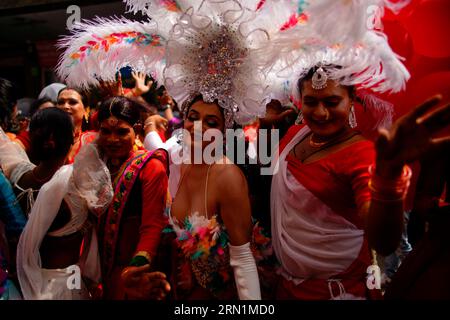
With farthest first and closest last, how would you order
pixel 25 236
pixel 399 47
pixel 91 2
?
1. pixel 91 2
2. pixel 25 236
3. pixel 399 47

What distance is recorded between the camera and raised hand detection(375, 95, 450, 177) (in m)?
1.28

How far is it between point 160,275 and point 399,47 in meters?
1.37

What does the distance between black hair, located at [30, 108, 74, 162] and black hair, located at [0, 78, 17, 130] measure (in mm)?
942

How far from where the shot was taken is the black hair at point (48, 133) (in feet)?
7.51

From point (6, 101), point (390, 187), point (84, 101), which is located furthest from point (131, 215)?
point (84, 101)

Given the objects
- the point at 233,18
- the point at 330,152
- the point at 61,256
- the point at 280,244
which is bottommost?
the point at 61,256

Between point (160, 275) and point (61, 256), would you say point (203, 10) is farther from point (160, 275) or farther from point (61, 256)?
point (61, 256)

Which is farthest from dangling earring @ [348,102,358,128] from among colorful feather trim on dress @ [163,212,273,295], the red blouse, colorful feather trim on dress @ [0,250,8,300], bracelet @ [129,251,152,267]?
colorful feather trim on dress @ [0,250,8,300]

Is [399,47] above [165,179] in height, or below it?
above

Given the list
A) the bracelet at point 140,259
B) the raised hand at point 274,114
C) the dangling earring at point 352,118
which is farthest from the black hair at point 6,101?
the dangling earring at point 352,118

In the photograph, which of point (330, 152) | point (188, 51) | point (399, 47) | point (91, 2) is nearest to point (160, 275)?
point (330, 152)

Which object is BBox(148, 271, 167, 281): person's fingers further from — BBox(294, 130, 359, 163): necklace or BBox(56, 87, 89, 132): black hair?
BBox(56, 87, 89, 132): black hair

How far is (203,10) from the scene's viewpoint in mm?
1907

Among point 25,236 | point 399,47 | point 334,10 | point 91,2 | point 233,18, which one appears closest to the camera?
point 334,10
